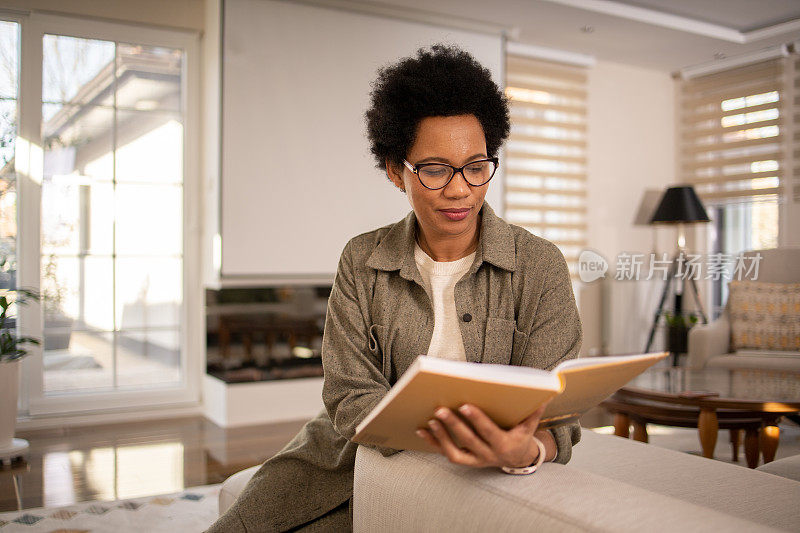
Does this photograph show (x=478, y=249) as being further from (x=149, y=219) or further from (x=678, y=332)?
(x=678, y=332)

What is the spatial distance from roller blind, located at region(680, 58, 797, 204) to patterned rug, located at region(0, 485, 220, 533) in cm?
464

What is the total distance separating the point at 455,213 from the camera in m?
1.35

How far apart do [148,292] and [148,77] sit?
4.33 ft

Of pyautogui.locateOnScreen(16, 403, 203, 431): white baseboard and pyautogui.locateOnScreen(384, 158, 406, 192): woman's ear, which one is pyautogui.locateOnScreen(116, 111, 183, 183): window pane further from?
pyautogui.locateOnScreen(384, 158, 406, 192): woman's ear

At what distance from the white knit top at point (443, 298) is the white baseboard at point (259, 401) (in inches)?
115

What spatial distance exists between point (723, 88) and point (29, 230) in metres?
5.12

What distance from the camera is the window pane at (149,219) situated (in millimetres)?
4359

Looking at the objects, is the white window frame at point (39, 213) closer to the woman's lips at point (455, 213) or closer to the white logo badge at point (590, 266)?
the white logo badge at point (590, 266)

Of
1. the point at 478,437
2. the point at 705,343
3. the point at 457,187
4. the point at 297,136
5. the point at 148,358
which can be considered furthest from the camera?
the point at 148,358

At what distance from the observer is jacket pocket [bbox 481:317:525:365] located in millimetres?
1334

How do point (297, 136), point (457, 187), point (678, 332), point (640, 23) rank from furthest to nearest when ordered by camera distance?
point (678, 332)
point (640, 23)
point (297, 136)
point (457, 187)

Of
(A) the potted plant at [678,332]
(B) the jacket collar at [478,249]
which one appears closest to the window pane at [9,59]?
(B) the jacket collar at [478,249]

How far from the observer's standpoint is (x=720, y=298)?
5.90 metres

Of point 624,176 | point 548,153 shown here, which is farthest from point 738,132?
point 548,153
